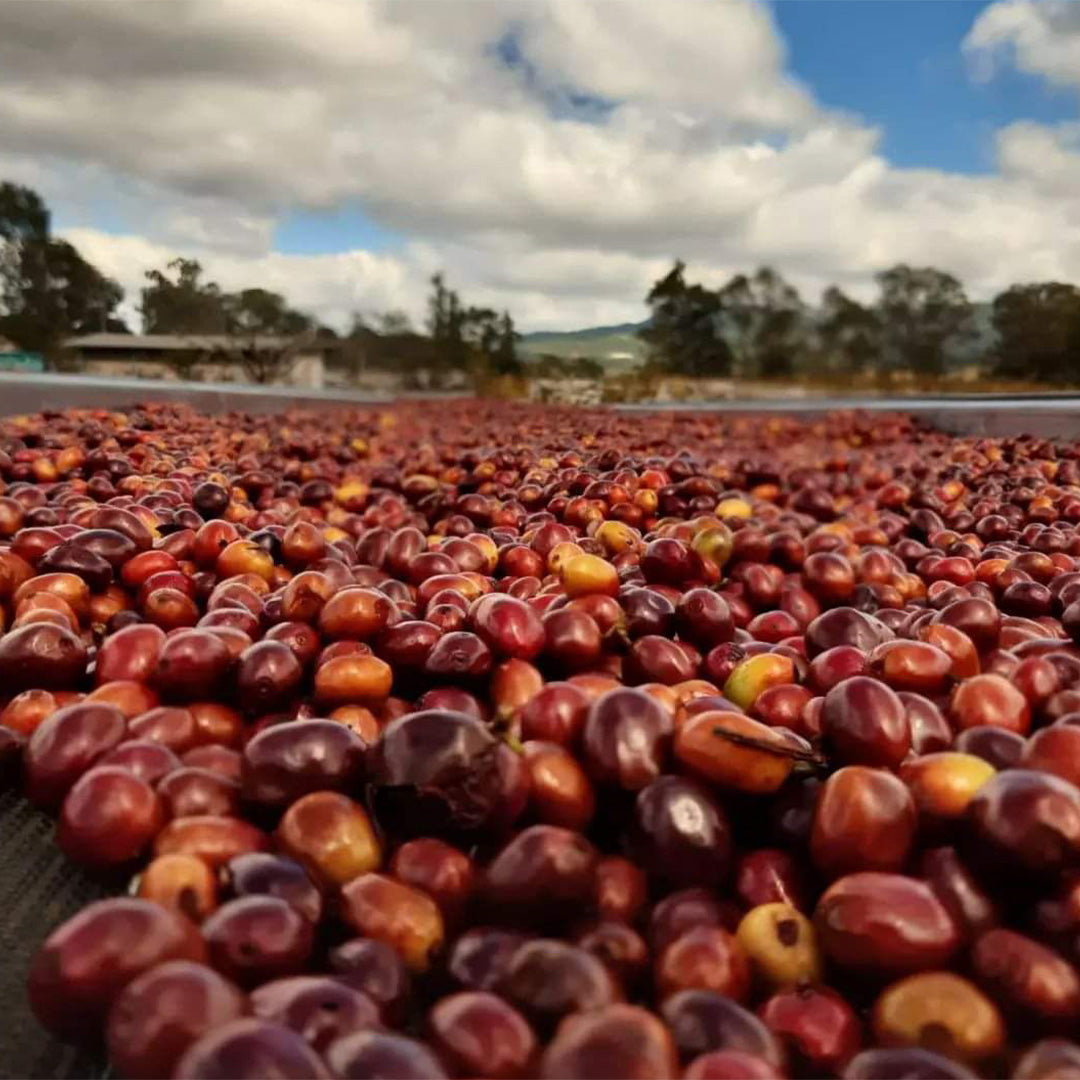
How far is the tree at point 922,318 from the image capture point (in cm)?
4806

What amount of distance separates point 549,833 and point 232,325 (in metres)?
46.8

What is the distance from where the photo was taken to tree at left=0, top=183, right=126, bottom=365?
56.3m

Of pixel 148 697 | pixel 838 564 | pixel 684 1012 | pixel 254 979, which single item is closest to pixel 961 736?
pixel 684 1012

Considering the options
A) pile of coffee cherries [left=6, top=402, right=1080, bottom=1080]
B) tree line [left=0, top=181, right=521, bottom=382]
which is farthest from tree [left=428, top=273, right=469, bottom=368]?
pile of coffee cherries [left=6, top=402, right=1080, bottom=1080]

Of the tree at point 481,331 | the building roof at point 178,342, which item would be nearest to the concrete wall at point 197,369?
the building roof at point 178,342

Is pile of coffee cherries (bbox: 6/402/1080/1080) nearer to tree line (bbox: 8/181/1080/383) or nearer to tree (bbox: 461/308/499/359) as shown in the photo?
tree line (bbox: 8/181/1080/383)

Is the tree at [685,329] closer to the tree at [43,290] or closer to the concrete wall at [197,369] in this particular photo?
the concrete wall at [197,369]

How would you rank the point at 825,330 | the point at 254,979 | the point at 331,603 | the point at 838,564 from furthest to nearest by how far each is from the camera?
1. the point at 825,330
2. the point at 838,564
3. the point at 331,603
4. the point at 254,979

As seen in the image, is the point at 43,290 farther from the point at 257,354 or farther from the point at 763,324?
the point at 763,324

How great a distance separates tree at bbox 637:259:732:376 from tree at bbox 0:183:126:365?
29906 mm

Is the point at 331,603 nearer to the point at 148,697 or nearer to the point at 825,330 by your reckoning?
Result: the point at 148,697

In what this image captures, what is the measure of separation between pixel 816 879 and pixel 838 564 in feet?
6.79

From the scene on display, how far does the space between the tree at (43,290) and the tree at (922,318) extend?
1670 inches

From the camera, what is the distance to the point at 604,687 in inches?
73.5
